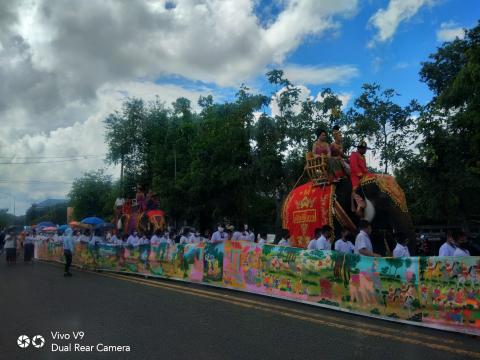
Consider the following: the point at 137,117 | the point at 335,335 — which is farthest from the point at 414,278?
the point at 137,117

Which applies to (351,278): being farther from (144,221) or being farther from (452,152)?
(144,221)

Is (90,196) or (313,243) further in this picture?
(90,196)

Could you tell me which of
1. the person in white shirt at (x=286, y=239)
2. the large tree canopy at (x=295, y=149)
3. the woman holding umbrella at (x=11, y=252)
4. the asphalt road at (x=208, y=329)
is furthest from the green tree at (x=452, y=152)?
the woman holding umbrella at (x=11, y=252)

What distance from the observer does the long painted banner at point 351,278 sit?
690 cm

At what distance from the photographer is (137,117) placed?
34594mm

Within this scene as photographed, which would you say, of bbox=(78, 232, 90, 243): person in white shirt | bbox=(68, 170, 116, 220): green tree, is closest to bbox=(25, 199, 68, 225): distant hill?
bbox=(68, 170, 116, 220): green tree

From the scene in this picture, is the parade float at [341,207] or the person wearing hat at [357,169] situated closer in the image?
the parade float at [341,207]

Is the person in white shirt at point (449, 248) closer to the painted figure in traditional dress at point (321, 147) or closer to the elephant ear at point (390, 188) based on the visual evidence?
the elephant ear at point (390, 188)

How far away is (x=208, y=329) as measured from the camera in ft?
23.9

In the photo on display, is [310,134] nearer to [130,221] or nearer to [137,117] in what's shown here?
[130,221]

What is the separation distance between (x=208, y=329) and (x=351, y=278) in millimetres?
2597

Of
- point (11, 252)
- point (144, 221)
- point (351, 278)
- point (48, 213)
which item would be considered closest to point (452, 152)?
point (351, 278)

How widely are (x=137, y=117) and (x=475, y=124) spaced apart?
77.9 feet

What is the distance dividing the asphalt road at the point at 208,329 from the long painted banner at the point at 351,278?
0.25m
